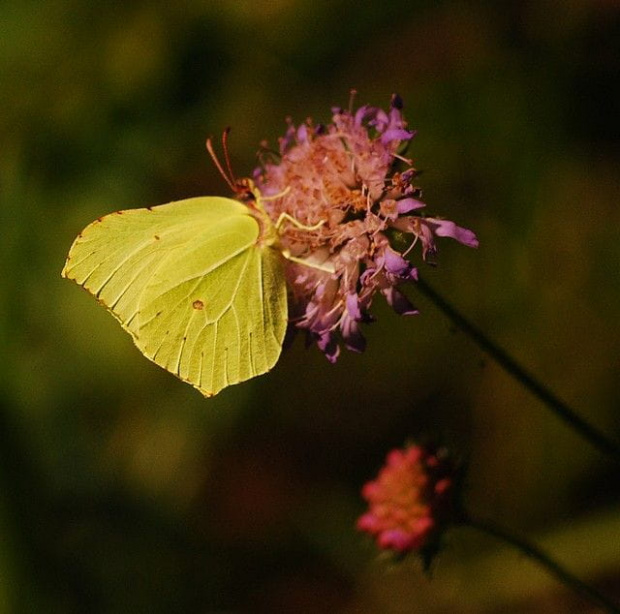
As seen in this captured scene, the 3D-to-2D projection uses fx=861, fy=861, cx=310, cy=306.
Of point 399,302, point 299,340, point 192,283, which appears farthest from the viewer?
point 299,340

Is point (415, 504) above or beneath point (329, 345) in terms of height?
beneath

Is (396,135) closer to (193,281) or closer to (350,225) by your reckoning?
(350,225)

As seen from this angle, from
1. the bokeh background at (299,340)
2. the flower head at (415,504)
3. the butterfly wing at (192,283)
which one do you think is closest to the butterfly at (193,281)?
the butterfly wing at (192,283)

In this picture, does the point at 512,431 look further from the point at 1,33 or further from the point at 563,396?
the point at 1,33

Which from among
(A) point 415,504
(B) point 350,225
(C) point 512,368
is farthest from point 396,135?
(A) point 415,504

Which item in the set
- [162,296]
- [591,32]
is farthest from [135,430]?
[591,32]

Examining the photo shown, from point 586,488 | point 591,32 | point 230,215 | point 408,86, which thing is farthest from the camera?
point 408,86

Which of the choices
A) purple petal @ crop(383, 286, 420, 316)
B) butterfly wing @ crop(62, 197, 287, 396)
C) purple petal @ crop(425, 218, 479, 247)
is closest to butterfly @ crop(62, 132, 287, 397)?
butterfly wing @ crop(62, 197, 287, 396)
